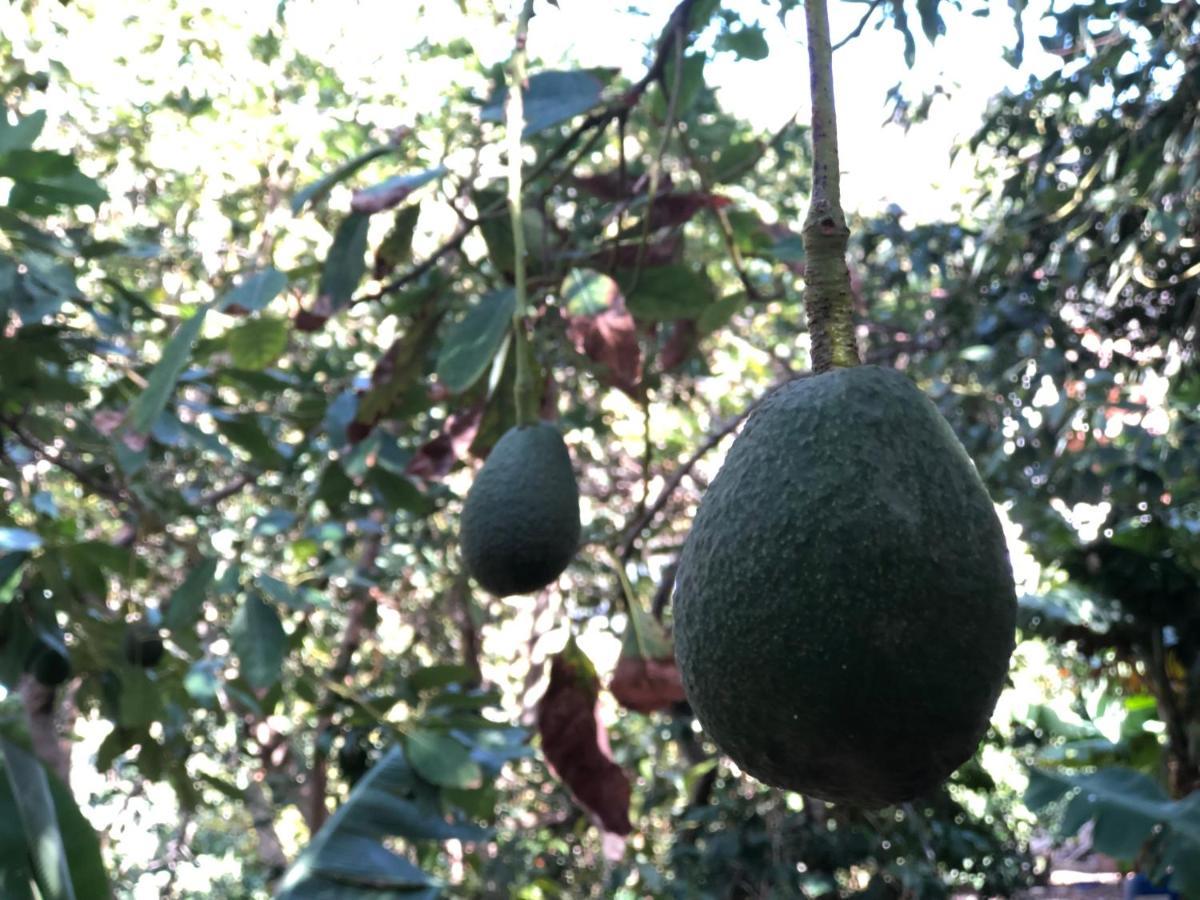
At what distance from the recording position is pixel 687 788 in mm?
4066

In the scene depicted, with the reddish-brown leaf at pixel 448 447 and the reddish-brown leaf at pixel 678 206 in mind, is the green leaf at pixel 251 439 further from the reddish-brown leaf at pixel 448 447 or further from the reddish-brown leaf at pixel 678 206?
the reddish-brown leaf at pixel 678 206

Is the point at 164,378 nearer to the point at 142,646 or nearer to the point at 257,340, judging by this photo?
the point at 257,340

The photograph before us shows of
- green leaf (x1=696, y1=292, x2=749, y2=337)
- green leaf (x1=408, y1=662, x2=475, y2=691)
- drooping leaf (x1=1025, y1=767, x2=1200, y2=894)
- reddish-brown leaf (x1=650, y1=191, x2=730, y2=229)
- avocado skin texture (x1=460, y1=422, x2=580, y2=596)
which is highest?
reddish-brown leaf (x1=650, y1=191, x2=730, y2=229)

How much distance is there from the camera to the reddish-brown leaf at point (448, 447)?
1.53 m

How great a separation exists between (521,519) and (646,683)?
33 cm

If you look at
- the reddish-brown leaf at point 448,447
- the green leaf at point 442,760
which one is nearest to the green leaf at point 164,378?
the reddish-brown leaf at point 448,447

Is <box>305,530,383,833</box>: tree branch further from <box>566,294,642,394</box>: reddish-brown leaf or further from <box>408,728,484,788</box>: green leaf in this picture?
<box>566,294,642,394</box>: reddish-brown leaf

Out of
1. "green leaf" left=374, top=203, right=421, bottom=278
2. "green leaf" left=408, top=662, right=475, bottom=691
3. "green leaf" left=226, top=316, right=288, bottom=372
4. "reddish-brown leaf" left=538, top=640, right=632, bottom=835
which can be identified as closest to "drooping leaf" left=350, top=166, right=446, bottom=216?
"green leaf" left=374, top=203, right=421, bottom=278

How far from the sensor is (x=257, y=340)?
Result: 1.71m

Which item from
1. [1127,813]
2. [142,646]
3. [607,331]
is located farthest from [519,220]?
[1127,813]

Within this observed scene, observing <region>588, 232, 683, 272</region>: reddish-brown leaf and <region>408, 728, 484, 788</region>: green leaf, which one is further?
<region>408, 728, 484, 788</region>: green leaf

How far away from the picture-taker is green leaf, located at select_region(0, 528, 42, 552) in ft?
6.22

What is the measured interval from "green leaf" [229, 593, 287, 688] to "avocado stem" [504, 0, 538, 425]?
37.1 inches

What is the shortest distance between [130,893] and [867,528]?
21.5 feet
